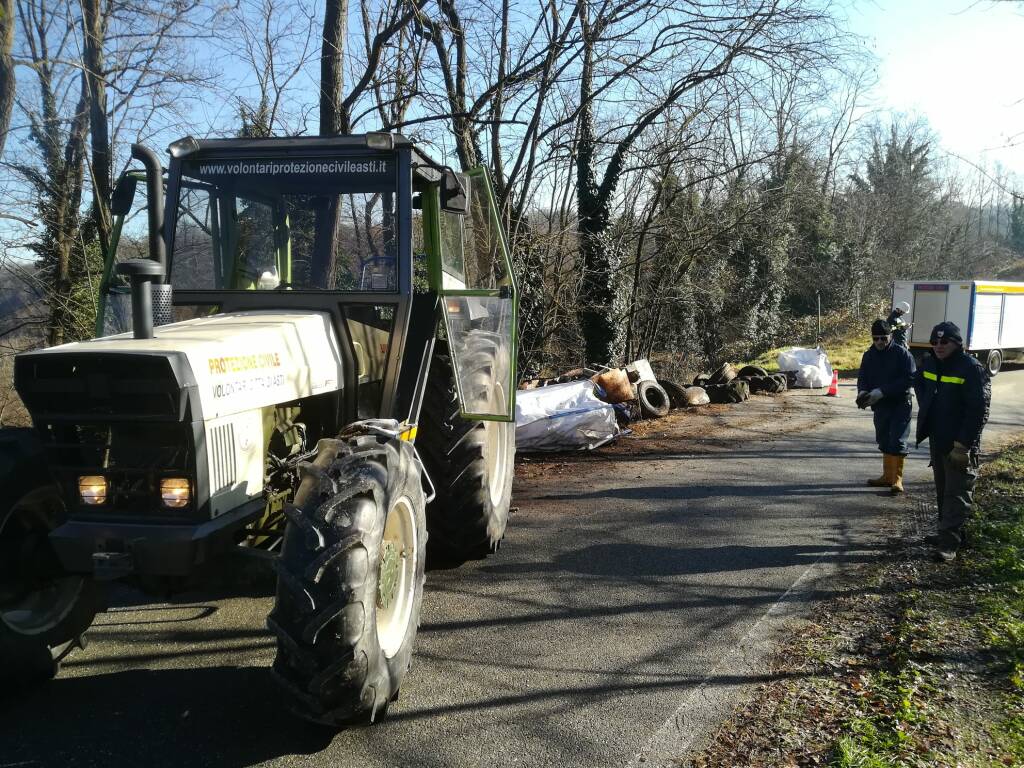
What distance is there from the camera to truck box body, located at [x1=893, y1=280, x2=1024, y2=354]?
2062 centimetres

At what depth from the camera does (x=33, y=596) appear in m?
3.90

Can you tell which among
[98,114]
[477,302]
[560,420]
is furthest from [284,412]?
[98,114]

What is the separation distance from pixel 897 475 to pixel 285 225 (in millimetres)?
6557

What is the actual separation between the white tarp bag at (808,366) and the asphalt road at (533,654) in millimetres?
9463

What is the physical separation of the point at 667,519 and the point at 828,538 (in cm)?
134

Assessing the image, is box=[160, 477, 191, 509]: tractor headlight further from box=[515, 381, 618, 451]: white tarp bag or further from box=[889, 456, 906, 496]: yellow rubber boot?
box=[889, 456, 906, 496]: yellow rubber boot

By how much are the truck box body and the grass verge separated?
17180 mm

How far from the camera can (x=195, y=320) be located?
14.4ft

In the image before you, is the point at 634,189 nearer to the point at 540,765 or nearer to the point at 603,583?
the point at 603,583

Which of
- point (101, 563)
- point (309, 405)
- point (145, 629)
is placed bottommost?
point (145, 629)

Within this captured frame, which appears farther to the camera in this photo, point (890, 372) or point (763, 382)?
point (763, 382)

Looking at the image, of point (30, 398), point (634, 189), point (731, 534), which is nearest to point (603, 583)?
point (731, 534)

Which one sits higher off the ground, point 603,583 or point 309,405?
point 309,405

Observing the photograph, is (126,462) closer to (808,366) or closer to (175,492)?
(175,492)
